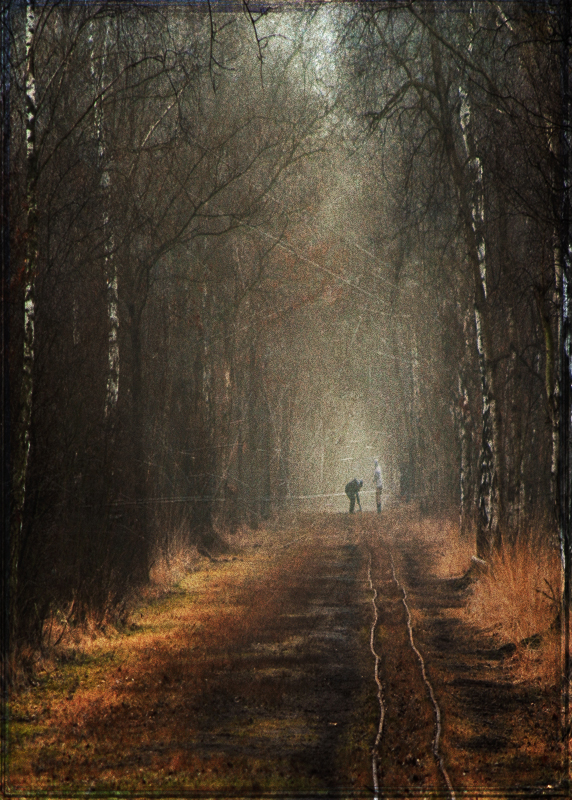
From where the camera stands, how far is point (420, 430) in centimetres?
3659

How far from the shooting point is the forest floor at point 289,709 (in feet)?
18.4

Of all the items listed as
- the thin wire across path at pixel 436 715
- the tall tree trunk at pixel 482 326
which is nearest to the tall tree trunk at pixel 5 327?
the thin wire across path at pixel 436 715

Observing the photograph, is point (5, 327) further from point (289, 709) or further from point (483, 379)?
point (483, 379)

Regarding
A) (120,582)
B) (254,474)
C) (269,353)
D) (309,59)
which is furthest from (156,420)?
(269,353)

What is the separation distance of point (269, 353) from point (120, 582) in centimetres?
2540

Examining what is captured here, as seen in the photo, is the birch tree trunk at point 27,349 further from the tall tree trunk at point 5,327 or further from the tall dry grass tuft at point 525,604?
the tall dry grass tuft at point 525,604

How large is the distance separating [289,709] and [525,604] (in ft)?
13.8

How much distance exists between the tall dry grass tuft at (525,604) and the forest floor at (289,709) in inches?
7.1

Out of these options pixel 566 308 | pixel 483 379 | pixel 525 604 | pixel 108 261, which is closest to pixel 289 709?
pixel 525 604

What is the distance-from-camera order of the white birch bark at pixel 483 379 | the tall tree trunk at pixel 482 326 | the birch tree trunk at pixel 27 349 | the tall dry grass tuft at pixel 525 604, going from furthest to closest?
the white birch bark at pixel 483 379
the tall tree trunk at pixel 482 326
the tall dry grass tuft at pixel 525 604
the birch tree trunk at pixel 27 349

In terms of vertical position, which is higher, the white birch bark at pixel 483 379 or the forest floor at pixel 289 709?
the white birch bark at pixel 483 379

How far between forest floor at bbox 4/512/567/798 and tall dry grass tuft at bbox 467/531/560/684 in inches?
7.1

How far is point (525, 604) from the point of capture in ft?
34.2

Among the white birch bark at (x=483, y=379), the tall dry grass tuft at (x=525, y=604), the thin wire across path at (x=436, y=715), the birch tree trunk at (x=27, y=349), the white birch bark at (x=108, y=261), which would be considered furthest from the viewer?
the white birch bark at (x=483, y=379)
